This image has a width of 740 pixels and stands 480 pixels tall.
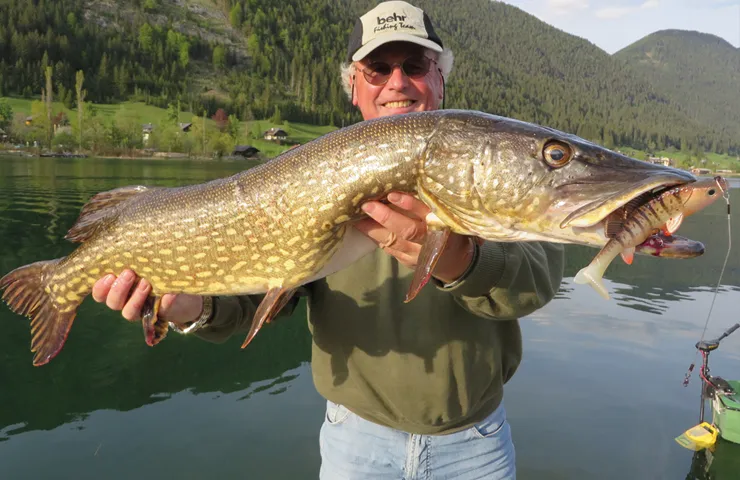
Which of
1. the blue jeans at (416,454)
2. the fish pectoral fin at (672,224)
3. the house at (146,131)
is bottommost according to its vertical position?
the house at (146,131)

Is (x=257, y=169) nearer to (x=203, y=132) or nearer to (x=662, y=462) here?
(x=662, y=462)

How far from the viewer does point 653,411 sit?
682 centimetres

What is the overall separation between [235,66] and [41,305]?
473 ft

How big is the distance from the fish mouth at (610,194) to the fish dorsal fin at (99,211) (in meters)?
2.08

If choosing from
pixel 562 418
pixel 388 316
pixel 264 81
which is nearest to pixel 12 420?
pixel 388 316

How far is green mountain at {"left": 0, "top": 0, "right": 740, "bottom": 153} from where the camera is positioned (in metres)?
105

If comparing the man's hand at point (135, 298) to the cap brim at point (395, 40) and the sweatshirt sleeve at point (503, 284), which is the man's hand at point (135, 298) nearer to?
the sweatshirt sleeve at point (503, 284)

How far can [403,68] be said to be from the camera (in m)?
3.01

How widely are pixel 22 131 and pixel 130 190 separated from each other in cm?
7875

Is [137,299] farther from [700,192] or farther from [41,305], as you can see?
[700,192]

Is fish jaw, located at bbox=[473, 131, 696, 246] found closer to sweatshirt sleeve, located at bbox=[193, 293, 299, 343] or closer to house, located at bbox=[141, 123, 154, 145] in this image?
sweatshirt sleeve, located at bbox=[193, 293, 299, 343]

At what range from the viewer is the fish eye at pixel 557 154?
189 cm

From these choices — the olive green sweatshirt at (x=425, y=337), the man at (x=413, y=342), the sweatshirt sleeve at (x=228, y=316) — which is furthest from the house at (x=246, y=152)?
the olive green sweatshirt at (x=425, y=337)

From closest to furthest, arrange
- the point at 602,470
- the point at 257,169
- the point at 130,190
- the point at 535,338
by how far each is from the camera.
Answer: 1. the point at 257,169
2. the point at 130,190
3. the point at 602,470
4. the point at 535,338
